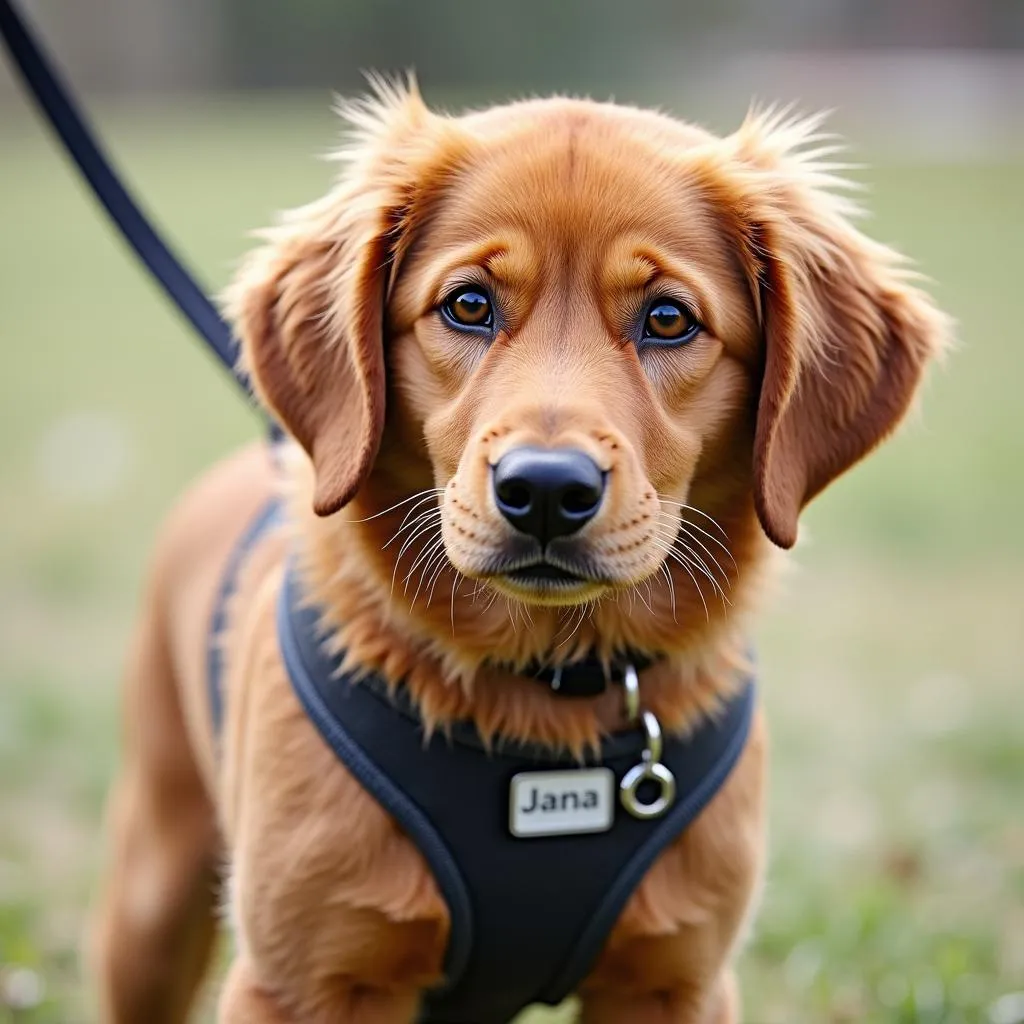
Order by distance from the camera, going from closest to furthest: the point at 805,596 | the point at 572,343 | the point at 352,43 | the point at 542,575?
the point at 542,575 < the point at 572,343 < the point at 805,596 < the point at 352,43

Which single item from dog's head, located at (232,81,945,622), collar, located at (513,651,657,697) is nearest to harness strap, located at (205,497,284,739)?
dog's head, located at (232,81,945,622)

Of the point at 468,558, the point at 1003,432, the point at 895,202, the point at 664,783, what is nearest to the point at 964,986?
the point at 664,783

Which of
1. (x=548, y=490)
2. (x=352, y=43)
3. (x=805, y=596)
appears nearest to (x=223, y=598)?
(x=548, y=490)

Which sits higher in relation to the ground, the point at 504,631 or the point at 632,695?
the point at 504,631

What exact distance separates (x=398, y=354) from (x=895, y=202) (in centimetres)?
1982

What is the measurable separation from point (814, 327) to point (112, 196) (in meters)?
1.71

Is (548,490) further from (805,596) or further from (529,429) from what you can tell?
(805,596)

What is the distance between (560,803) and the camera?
9.35 feet

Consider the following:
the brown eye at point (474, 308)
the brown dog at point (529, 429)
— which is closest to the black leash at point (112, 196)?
the brown dog at point (529, 429)

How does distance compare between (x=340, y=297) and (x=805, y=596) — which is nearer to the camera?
(x=340, y=297)

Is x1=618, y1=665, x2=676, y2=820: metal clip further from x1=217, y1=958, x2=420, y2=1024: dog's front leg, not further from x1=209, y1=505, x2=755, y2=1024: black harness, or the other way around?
x1=217, y1=958, x2=420, y2=1024: dog's front leg

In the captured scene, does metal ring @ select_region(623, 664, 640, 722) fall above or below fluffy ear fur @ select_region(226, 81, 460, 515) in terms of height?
below

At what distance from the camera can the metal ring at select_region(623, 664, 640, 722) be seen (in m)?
2.93

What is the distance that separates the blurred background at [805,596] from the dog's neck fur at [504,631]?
284mm
